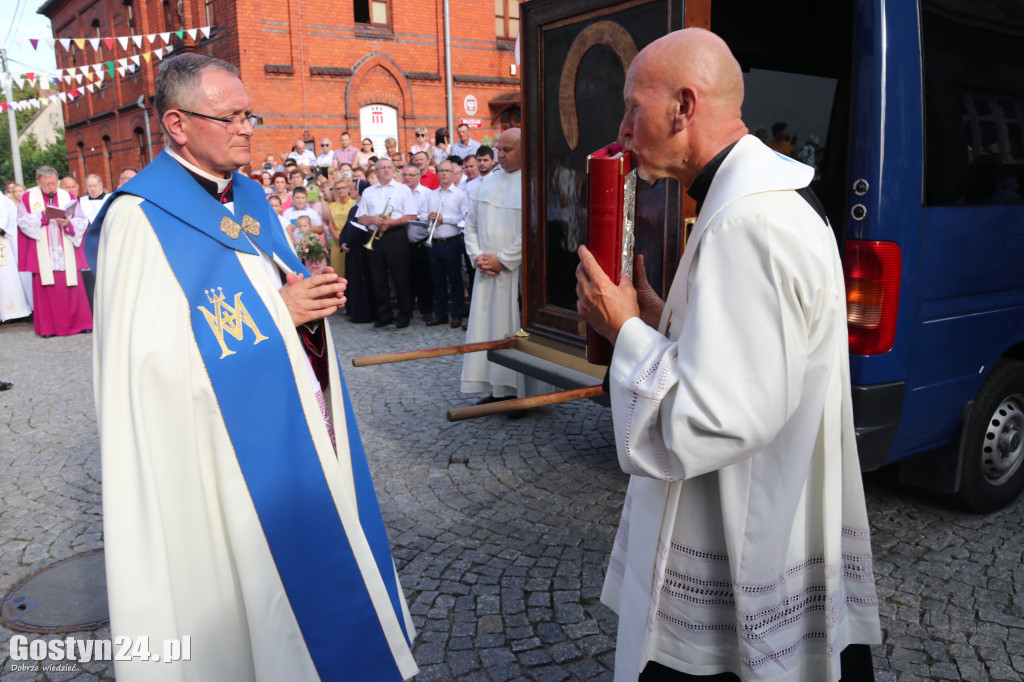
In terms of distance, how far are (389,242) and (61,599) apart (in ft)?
23.7

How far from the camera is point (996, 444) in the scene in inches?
156

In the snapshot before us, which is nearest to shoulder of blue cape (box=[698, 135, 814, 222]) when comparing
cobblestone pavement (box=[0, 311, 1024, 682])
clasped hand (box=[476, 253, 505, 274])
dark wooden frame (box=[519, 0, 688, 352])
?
cobblestone pavement (box=[0, 311, 1024, 682])

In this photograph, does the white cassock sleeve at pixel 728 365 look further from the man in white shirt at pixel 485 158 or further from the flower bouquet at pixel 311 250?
the flower bouquet at pixel 311 250

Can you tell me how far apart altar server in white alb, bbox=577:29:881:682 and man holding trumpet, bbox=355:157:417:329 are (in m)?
8.56

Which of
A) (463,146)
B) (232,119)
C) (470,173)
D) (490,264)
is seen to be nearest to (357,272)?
(470,173)

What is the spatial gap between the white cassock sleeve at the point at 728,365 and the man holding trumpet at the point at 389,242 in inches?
346

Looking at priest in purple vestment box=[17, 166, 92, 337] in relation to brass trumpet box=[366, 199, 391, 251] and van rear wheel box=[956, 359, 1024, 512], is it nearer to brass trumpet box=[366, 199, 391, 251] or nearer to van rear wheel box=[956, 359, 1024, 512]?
brass trumpet box=[366, 199, 391, 251]

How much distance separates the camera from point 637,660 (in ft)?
5.70

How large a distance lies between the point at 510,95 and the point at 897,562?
21304 millimetres

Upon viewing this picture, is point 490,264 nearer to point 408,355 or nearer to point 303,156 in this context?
point 408,355

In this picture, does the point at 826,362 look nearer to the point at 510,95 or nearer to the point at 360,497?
the point at 360,497

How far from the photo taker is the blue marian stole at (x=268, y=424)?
218 centimetres

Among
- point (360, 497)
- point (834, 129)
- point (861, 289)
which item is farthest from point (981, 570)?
point (360, 497)

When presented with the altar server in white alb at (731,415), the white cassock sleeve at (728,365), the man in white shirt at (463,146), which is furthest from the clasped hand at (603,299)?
the man in white shirt at (463,146)
